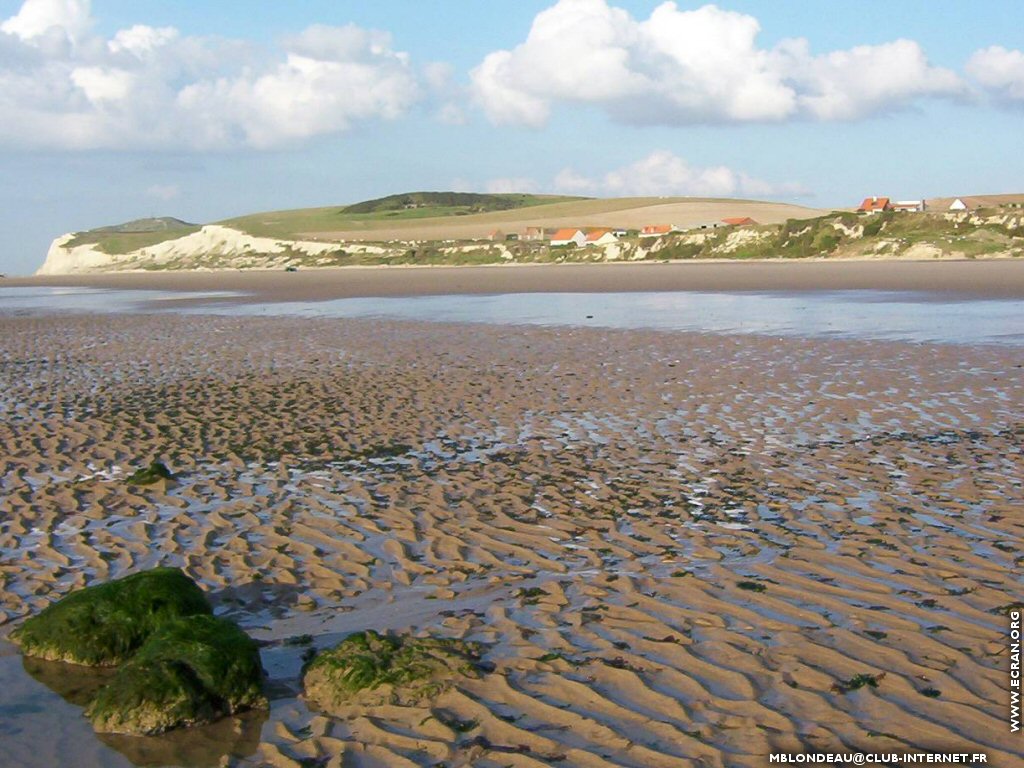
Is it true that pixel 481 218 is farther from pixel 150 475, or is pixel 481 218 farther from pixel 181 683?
pixel 181 683

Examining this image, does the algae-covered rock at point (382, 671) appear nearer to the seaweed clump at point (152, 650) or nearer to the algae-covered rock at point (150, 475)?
the seaweed clump at point (152, 650)

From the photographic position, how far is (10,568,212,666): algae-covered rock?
21.4ft

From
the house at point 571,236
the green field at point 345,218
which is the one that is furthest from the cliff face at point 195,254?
the house at point 571,236

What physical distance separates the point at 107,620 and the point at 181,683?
123cm

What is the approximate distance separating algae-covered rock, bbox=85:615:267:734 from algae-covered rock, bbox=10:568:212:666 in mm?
426

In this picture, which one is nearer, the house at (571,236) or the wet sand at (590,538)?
the wet sand at (590,538)

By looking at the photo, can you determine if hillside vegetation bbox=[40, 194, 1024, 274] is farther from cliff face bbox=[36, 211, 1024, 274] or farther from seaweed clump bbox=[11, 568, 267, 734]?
seaweed clump bbox=[11, 568, 267, 734]

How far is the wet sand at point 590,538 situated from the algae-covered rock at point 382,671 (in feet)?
0.48

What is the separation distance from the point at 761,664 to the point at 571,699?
117 cm

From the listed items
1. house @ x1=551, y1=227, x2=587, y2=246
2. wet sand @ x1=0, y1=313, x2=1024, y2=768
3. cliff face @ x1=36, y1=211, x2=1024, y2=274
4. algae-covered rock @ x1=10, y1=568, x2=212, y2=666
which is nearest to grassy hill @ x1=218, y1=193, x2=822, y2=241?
cliff face @ x1=36, y1=211, x2=1024, y2=274

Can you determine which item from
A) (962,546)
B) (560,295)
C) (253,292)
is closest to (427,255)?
(253,292)

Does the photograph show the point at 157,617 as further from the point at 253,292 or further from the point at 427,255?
the point at 427,255

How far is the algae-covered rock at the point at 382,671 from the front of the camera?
5797 millimetres

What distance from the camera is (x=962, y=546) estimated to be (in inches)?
318
